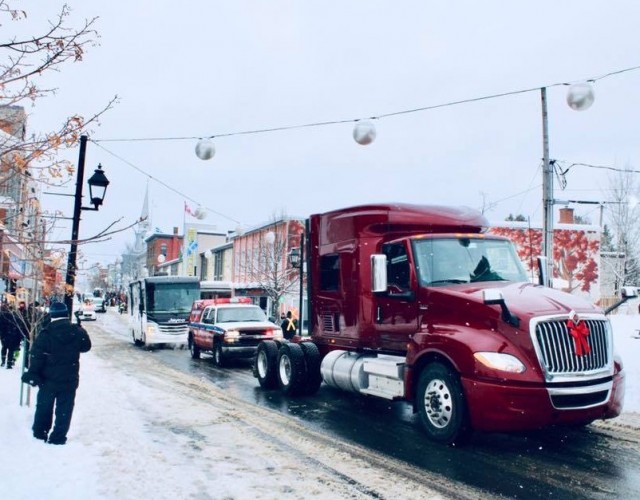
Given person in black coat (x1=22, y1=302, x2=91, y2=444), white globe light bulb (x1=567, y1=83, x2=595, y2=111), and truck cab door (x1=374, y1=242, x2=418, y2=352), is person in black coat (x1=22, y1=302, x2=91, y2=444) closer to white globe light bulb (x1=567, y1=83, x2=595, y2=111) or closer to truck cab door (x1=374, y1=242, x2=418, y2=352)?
truck cab door (x1=374, y1=242, x2=418, y2=352)

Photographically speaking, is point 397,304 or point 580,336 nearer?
point 580,336

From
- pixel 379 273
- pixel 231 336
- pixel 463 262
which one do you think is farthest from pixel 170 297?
pixel 463 262

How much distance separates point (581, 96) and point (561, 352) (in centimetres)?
641

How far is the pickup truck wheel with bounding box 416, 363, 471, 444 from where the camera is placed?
7.34m

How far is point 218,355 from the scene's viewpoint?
18.2 meters

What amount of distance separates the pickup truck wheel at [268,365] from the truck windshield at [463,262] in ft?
15.9

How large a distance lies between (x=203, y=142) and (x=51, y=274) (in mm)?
7288

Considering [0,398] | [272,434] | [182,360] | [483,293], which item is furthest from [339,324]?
[182,360]

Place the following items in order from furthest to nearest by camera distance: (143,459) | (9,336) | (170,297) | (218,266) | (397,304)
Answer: (218,266) < (170,297) < (9,336) < (397,304) < (143,459)

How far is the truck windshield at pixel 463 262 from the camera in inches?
334

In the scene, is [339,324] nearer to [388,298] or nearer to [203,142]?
[388,298]

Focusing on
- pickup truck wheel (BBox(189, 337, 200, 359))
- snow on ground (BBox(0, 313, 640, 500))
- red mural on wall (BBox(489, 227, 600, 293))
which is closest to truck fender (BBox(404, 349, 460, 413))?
snow on ground (BBox(0, 313, 640, 500))

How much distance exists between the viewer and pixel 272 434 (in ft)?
27.1

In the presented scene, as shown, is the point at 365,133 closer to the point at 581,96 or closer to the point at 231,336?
the point at 581,96
